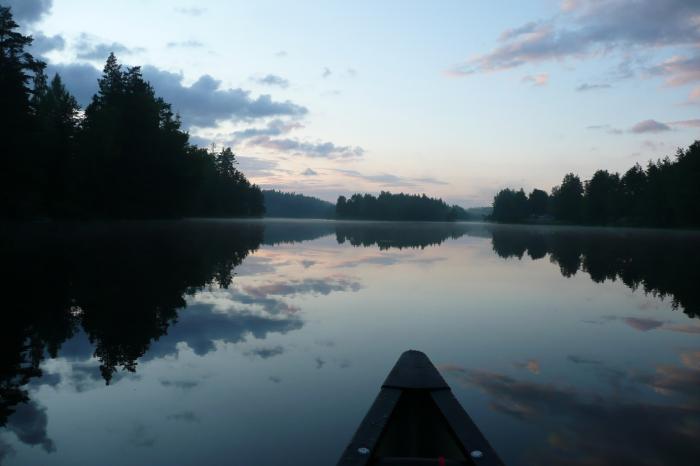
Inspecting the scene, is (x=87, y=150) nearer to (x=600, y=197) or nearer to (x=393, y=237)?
(x=393, y=237)

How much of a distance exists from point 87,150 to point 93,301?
4990 centimetres

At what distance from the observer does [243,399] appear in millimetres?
7648

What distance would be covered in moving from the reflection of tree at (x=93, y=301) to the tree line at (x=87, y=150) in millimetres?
17507

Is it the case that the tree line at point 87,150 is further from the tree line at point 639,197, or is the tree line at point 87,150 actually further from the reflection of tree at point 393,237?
the tree line at point 639,197

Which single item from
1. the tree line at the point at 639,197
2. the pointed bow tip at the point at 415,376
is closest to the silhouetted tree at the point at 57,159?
A: the pointed bow tip at the point at 415,376

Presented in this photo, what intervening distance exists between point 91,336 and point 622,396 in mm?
11220

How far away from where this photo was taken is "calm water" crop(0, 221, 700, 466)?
6.23 m

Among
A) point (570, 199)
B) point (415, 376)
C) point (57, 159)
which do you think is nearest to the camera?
point (415, 376)

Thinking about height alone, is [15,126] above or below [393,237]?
above

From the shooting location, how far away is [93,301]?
46.5 ft

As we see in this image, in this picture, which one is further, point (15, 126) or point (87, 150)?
point (87, 150)

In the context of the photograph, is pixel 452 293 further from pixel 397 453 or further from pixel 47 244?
pixel 47 244

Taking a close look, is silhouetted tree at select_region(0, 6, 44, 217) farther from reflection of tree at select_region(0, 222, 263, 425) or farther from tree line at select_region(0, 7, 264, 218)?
reflection of tree at select_region(0, 222, 263, 425)

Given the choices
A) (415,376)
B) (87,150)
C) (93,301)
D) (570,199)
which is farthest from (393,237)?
(570,199)
